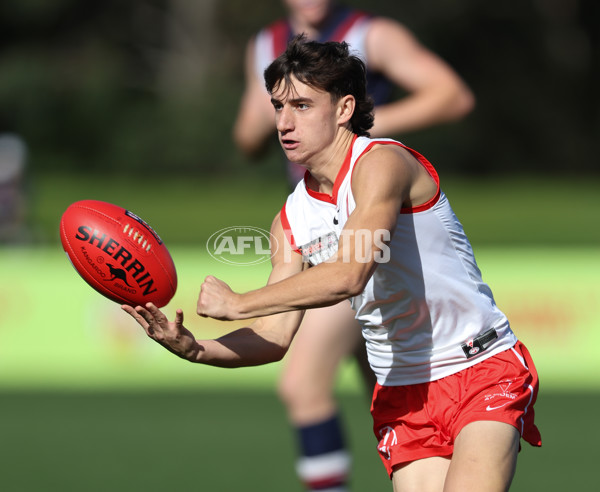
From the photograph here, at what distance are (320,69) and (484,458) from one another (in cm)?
130

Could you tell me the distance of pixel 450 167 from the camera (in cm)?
2842

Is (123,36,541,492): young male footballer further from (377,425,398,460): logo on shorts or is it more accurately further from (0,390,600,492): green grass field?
(0,390,600,492): green grass field

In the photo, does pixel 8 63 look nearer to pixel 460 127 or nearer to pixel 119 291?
pixel 460 127

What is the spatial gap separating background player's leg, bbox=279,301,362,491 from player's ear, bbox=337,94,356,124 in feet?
3.84

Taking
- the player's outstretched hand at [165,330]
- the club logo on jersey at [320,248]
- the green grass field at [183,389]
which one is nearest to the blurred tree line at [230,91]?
the green grass field at [183,389]

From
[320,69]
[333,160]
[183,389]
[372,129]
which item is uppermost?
[372,129]

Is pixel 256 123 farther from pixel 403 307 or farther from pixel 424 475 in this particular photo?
pixel 424 475

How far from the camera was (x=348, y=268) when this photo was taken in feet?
9.70

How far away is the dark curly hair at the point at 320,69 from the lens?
130 inches

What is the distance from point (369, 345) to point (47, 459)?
3663 millimetres

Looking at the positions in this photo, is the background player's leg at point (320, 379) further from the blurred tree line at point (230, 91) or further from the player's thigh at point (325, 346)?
the blurred tree line at point (230, 91)

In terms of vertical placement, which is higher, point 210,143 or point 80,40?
point 80,40

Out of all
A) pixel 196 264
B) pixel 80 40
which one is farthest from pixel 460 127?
pixel 196 264

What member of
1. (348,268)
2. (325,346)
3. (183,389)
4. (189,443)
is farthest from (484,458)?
(183,389)
